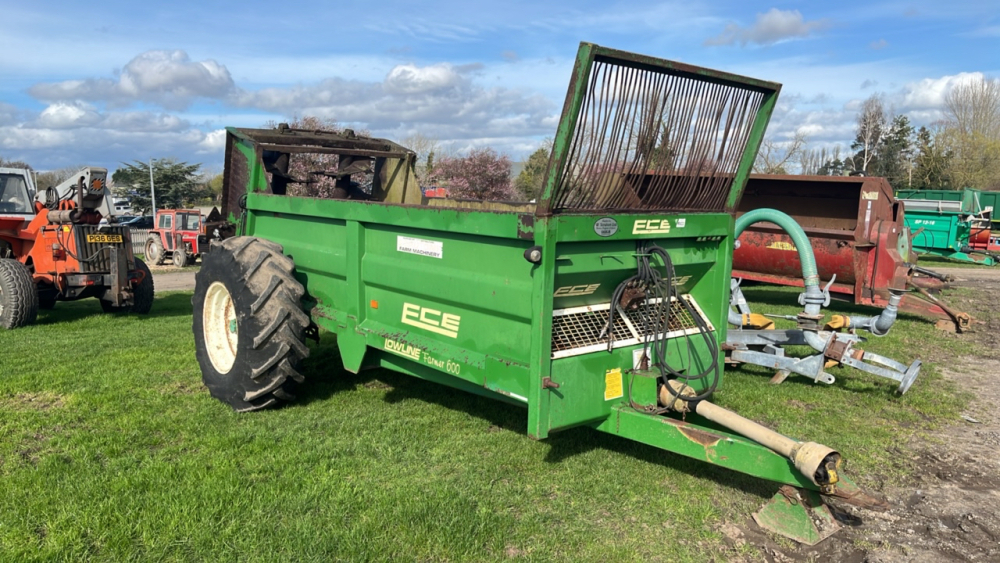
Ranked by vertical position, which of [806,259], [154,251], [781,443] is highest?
[806,259]

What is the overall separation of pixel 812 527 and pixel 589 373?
1.32 metres

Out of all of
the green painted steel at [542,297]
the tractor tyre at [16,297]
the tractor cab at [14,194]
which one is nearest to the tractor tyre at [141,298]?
the tractor tyre at [16,297]

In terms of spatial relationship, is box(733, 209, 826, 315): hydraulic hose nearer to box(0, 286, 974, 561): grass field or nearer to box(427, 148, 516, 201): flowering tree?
box(0, 286, 974, 561): grass field

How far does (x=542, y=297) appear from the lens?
11.6ft

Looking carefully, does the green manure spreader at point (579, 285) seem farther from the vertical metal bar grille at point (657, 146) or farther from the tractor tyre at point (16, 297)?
the tractor tyre at point (16, 297)

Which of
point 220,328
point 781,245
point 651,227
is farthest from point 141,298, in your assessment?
point 781,245

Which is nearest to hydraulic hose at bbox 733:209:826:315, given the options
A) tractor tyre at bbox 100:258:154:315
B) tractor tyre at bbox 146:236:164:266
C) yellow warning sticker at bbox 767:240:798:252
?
yellow warning sticker at bbox 767:240:798:252

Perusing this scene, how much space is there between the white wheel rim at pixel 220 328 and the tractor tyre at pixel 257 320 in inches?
0.8

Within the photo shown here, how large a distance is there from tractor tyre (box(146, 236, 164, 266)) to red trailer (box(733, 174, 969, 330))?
53.9 feet

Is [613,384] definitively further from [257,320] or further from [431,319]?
[257,320]

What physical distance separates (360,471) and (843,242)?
7.54 m

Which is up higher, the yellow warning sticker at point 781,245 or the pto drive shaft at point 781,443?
the yellow warning sticker at point 781,245

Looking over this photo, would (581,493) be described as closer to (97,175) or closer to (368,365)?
(368,365)

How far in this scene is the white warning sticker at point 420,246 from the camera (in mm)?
4137
